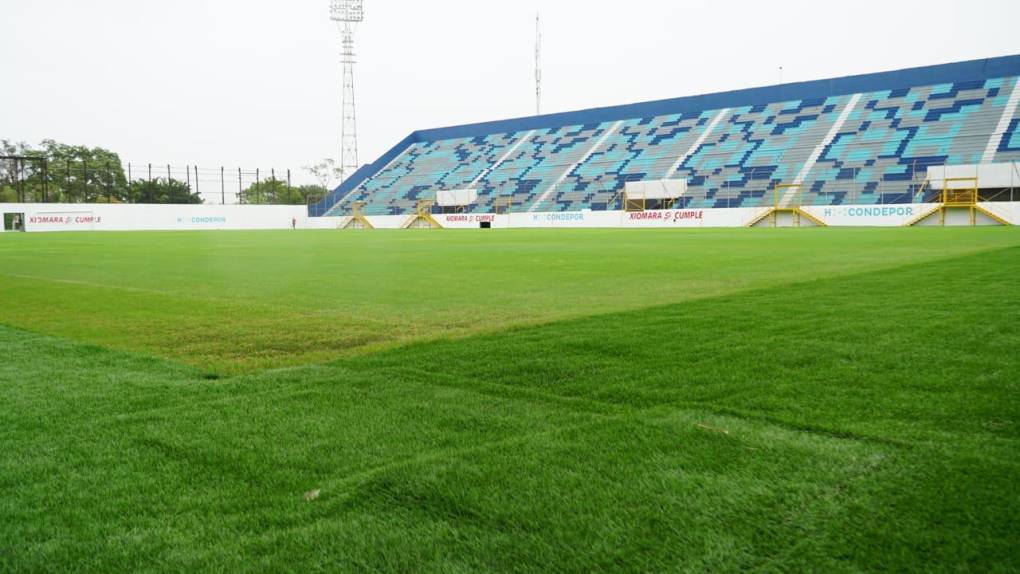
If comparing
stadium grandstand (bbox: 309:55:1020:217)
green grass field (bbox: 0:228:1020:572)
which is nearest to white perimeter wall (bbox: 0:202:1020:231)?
stadium grandstand (bbox: 309:55:1020:217)

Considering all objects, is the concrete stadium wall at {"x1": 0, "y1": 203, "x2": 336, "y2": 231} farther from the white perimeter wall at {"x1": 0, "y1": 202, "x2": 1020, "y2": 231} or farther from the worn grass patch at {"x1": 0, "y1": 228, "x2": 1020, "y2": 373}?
the worn grass patch at {"x1": 0, "y1": 228, "x2": 1020, "y2": 373}

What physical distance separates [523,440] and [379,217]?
4967cm

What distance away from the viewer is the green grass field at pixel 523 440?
1.86 m

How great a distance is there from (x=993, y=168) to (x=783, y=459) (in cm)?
3494

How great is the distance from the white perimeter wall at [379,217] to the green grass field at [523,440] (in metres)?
29.5

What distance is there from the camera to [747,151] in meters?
42.0

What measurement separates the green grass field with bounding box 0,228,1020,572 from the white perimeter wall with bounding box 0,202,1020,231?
29512 mm

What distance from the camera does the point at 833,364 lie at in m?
3.74

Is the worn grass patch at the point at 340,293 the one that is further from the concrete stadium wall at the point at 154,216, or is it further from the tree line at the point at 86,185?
the tree line at the point at 86,185

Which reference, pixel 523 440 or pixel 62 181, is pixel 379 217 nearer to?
pixel 62 181

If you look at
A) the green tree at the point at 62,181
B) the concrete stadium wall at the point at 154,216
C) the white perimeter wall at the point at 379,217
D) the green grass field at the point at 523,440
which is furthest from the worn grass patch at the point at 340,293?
the green tree at the point at 62,181

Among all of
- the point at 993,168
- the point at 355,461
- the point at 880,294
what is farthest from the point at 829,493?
the point at 993,168

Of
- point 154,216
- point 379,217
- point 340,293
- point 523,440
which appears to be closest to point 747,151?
point 379,217

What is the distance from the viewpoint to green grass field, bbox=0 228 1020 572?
73.4 inches
